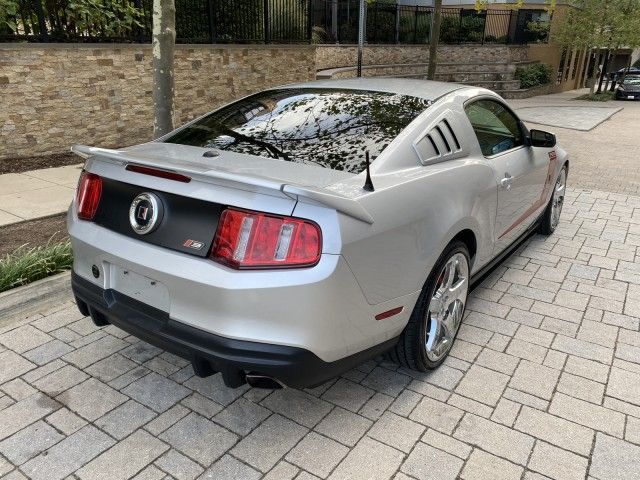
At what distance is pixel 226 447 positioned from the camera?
2449mm

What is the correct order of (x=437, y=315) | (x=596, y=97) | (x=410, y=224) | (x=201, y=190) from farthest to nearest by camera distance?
1. (x=596, y=97)
2. (x=437, y=315)
3. (x=410, y=224)
4. (x=201, y=190)

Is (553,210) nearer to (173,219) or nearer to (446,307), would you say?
(446,307)

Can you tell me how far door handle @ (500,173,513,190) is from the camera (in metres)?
3.57

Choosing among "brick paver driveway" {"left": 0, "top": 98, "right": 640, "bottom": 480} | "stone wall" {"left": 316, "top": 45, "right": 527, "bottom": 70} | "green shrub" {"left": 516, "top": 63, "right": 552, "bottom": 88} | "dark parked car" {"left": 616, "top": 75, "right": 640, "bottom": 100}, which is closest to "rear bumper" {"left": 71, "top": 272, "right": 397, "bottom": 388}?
"brick paver driveway" {"left": 0, "top": 98, "right": 640, "bottom": 480}

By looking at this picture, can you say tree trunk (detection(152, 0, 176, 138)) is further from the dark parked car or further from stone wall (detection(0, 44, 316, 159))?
the dark parked car

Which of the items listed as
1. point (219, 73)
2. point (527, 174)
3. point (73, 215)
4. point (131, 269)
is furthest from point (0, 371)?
point (219, 73)

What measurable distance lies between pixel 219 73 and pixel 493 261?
7907 mm

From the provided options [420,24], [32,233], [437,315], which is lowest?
[32,233]

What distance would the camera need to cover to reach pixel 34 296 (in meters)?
3.70

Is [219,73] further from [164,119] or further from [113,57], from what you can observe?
[164,119]

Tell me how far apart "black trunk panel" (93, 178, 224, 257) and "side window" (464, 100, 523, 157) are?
204cm

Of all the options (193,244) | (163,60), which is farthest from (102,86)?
(193,244)

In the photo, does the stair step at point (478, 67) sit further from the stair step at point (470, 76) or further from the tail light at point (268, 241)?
the tail light at point (268, 241)

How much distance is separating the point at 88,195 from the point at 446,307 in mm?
2106
